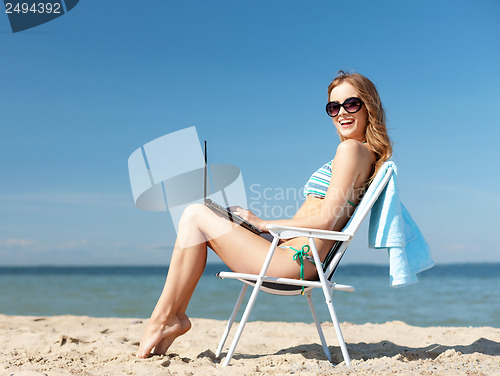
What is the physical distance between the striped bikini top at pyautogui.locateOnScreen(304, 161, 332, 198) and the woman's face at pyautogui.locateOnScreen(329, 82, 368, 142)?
27 centimetres

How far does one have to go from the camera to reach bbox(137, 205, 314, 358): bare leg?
2.59 meters

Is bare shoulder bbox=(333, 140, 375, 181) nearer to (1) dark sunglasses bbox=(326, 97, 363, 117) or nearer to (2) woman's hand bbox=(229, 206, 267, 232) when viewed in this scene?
(1) dark sunglasses bbox=(326, 97, 363, 117)

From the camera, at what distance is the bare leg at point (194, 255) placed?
259 centimetres

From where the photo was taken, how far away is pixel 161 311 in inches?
103

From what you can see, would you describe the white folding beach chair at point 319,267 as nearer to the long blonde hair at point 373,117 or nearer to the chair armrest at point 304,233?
the chair armrest at point 304,233

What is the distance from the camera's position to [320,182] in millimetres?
2723

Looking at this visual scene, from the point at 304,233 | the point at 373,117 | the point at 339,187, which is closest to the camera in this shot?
the point at 304,233

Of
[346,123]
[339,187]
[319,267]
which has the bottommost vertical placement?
Answer: [319,267]

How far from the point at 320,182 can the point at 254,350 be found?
1447 mm

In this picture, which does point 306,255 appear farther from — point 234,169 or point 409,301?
point 409,301

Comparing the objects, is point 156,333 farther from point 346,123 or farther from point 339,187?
point 346,123

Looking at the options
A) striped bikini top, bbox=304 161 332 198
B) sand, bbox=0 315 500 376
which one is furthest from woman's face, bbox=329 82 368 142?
sand, bbox=0 315 500 376

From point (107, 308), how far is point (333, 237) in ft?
26.4

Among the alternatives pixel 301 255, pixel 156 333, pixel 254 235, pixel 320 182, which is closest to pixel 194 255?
pixel 254 235
